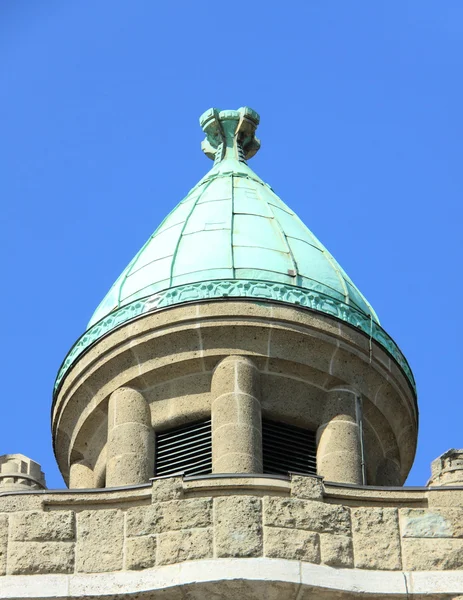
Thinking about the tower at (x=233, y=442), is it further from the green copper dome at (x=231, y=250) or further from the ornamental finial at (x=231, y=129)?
the ornamental finial at (x=231, y=129)

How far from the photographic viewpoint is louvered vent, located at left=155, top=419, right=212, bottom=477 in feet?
67.4

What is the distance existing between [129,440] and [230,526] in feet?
10.8

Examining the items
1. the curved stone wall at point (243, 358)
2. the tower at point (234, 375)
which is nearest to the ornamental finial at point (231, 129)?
the tower at point (234, 375)

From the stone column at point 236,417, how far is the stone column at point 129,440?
701 millimetres

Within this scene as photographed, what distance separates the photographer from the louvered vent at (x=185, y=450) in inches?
809

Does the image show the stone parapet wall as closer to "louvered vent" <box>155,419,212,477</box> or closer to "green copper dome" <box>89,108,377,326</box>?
"louvered vent" <box>155,419,212,477</box>

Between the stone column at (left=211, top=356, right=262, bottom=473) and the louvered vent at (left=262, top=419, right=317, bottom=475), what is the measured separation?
34cm

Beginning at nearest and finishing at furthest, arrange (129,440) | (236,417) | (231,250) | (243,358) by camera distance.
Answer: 1. (236,417)
2. (129,440)
3. (243,358)
4. (231,250)

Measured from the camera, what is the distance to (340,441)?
2070 centimetres

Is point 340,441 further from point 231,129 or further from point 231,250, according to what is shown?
point 231,129

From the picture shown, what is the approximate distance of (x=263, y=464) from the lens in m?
20.5

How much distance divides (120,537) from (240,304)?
3993 millimetres

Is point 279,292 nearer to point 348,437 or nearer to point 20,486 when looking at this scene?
point 348,437

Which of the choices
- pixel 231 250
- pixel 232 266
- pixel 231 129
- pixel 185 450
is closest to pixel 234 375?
pixel 185 450
